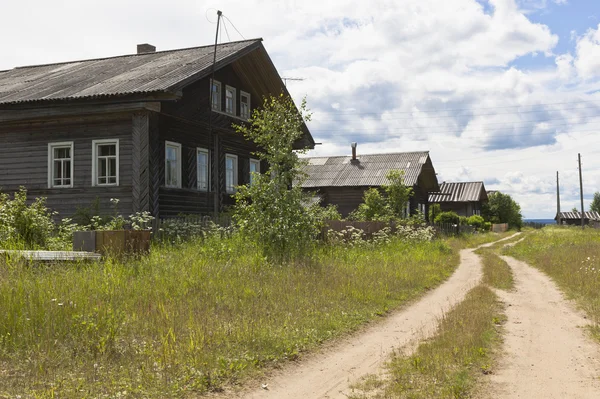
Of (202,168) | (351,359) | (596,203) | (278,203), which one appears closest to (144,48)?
(202,168)

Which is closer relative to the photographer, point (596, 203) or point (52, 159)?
point (52, 159)

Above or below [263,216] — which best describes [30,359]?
below

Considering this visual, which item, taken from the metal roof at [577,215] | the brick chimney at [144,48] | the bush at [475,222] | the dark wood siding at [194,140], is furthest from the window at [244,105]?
the metal roof at [577,215]

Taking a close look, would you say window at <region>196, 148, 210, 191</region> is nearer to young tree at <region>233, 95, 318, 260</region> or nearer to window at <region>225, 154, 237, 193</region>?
window at <region>225, 154, 237, 193</region>

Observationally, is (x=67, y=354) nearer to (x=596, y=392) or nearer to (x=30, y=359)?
(x=30, y=359)

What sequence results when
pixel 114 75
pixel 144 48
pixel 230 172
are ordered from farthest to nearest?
pixel 144 48
pixel 230 172
pixel 114 75

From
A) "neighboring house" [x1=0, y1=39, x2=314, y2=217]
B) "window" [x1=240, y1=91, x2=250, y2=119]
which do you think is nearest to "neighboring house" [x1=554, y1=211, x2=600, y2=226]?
"window" [x1=240, y1=91, x2=250, y2=119]

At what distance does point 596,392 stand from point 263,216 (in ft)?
29.7

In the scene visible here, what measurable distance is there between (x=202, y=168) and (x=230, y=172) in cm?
178

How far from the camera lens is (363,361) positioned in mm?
6625

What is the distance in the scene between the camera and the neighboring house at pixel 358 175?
129 ft

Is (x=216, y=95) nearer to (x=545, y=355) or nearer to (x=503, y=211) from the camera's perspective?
(x=545, y=355)

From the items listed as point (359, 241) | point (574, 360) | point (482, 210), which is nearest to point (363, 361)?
point (574, 360)

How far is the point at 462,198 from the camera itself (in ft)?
196
